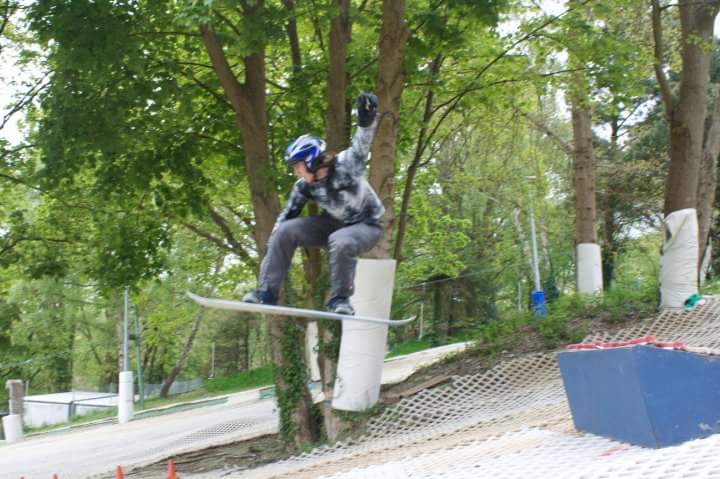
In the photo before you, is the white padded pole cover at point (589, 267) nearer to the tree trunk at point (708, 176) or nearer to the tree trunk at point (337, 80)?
the tree trunk at point (708, 176)

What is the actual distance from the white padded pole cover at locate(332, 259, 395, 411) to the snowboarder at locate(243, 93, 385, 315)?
3582mm

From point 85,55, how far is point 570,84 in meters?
8.46

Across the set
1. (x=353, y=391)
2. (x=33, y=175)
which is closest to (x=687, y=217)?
(x=353, y=391)

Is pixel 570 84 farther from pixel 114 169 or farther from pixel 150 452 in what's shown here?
pixel 150 452

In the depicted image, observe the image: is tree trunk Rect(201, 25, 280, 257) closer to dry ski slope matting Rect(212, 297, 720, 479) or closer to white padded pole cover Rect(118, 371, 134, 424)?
dry ski slope matting Rect(212, 297, 720, 479)

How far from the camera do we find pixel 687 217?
11.7 m

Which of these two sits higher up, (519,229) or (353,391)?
(519,229)

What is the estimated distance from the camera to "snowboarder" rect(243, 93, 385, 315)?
6.66 meters

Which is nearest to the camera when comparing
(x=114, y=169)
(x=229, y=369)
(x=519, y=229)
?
(x=114, y=169)

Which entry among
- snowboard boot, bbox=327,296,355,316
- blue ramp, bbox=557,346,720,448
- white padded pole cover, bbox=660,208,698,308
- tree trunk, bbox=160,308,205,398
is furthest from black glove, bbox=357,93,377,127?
tree trunk, bbox=160,308,205,398

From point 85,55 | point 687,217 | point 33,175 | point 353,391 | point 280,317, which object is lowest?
point 353,391

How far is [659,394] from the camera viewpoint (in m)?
6.17

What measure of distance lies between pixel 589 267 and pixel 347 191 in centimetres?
969

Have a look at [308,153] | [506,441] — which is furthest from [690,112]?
[308,153]
